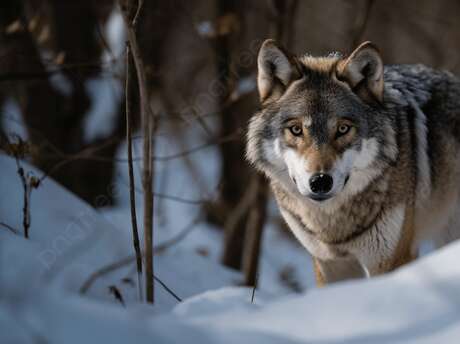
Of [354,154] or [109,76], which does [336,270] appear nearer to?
[354,154]

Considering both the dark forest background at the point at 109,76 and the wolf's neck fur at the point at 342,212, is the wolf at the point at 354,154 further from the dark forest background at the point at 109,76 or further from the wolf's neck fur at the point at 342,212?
the dark forest background at the point at 109,76

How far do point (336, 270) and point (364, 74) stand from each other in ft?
4.57

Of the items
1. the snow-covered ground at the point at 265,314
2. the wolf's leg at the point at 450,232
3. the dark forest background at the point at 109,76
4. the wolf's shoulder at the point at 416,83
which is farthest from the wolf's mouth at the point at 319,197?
the dark forest background at the point at 109,76

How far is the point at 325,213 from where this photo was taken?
4082mm

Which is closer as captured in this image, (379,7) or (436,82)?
(436,82)

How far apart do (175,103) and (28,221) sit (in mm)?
7115

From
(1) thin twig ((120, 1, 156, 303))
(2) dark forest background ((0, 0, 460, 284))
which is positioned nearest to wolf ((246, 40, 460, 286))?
(1) thin twig ((120, 1, 156, 303))

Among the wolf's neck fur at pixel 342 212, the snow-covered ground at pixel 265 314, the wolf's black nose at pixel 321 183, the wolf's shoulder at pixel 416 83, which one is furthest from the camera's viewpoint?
the wolf's shoulder at pixel 416 83

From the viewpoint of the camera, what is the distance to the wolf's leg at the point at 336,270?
4.26 meters

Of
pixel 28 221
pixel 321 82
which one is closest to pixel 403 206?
pixel 321 82

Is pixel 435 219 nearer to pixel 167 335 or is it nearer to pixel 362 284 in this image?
pixel 362 284

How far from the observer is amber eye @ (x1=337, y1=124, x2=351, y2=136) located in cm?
376

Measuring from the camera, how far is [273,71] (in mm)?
4113

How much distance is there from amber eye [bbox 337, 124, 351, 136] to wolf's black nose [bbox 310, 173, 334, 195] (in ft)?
1.20
